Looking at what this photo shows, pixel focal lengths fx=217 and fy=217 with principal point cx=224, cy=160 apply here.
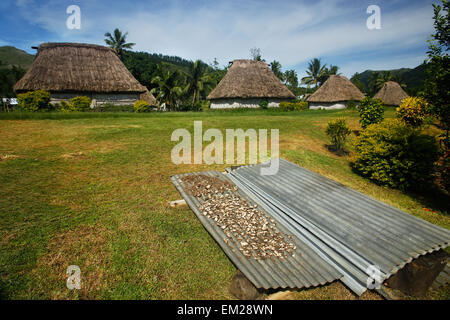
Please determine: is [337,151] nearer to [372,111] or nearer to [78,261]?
[372,111]

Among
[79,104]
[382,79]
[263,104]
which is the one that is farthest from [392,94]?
[79,104]

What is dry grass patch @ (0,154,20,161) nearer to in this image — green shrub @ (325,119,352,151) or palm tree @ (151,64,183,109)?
green shrub @ (325,119,352,151)

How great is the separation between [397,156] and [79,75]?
2685cm

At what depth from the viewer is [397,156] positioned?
7625 millimetres

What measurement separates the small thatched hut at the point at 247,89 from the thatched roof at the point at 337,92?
5.59m

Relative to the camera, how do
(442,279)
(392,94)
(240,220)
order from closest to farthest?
(442,279)
(240,220)
(392,94)

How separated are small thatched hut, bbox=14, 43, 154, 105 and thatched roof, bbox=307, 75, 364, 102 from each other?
2446 centimetres

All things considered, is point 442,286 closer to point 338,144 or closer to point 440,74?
point 440,74

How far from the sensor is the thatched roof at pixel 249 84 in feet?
88.9

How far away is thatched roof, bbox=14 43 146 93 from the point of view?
20.7 m

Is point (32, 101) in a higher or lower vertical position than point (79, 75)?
lower

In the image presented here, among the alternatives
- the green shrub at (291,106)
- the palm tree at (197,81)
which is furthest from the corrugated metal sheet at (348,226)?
the palm tree at (197,81)

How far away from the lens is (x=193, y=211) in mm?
5465

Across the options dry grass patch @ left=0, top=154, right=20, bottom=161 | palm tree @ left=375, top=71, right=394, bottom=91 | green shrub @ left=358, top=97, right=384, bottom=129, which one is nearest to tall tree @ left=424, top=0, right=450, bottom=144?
green shrub @ left=358, top=97, right=384, bottom=129
